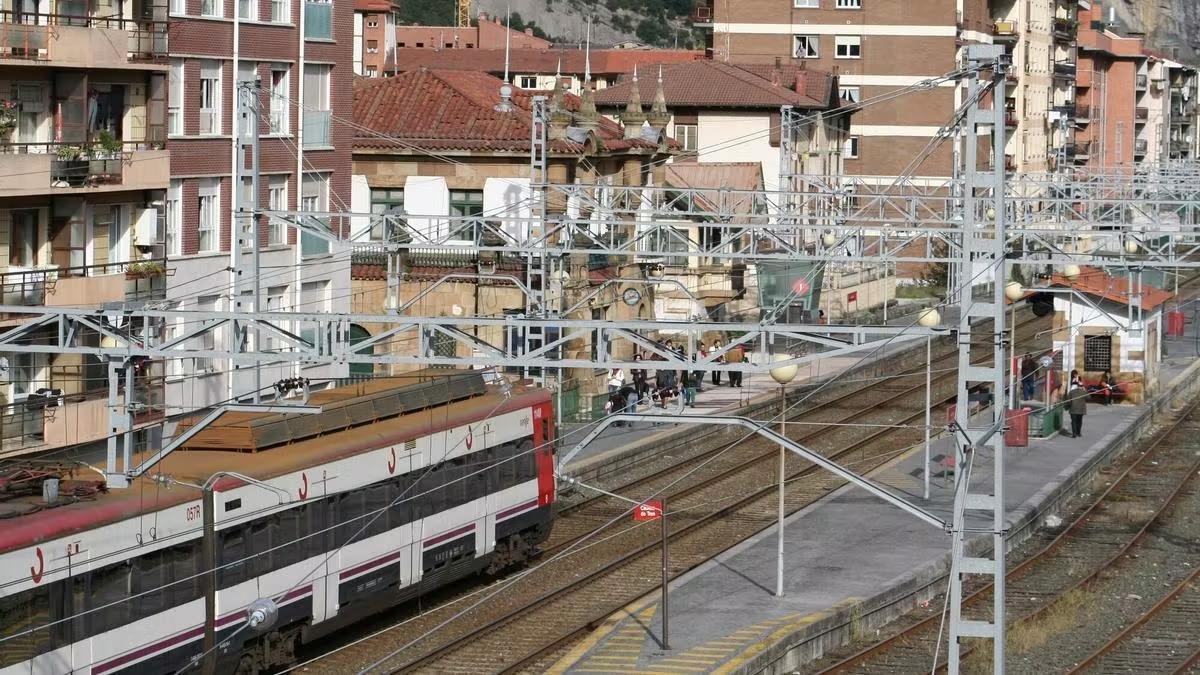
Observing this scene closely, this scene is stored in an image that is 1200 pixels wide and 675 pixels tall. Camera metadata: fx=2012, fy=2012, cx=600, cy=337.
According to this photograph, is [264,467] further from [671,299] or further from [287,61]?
[671,299]

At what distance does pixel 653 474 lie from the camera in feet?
128

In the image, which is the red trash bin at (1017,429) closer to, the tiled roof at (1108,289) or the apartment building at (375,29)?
the tiled roof at (1108,289)

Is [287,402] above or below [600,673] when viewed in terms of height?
above

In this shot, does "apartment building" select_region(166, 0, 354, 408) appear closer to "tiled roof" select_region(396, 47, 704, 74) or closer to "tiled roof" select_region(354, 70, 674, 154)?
"tiled roof" select_region(354, 70, 674, 154)

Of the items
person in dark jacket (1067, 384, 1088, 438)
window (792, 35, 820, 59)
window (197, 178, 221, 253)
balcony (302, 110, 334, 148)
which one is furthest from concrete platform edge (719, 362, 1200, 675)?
window (792, 35, 820, 59)

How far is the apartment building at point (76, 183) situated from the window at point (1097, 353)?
2445cm

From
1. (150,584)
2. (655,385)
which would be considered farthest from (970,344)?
(655,385)

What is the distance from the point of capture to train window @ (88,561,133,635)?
60.1ft

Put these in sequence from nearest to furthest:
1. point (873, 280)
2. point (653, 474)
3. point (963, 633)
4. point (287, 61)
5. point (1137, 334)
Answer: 1. point (963, 633)
2. point (653, 474)
3. point (287, 61)
4. point (1137, 334)
5. point (873, 280)

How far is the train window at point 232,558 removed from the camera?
20.4m

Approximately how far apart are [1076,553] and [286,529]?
1625cm

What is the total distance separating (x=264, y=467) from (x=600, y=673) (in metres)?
4.57

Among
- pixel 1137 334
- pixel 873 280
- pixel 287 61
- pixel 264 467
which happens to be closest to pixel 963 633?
pixel 264 467

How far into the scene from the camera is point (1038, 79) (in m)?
116
